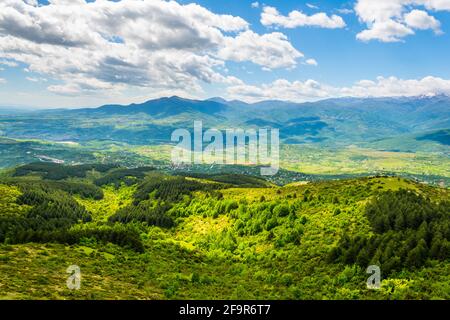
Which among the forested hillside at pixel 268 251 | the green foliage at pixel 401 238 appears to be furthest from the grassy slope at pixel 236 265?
the green foliage at pixel 401 238

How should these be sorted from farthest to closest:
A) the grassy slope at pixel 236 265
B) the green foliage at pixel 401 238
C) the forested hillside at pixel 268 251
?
the green foliage at pixel 401 238 < the forested hillside at pixel 268 251 < the grassy slope at pixel 236 265

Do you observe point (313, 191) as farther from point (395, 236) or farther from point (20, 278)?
point (20, 278)

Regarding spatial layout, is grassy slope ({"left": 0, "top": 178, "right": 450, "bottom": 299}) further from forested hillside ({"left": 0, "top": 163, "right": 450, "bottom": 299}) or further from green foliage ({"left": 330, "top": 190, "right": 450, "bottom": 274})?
green foliage ({"left": 330, "top": 190, "right": 450, "bottom": 274})

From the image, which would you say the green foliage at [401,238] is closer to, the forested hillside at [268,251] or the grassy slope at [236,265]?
the forested hillside at [268,251]

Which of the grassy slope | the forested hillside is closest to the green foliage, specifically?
the forested hillside

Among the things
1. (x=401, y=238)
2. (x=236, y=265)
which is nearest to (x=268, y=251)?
(x=236, y=265)
